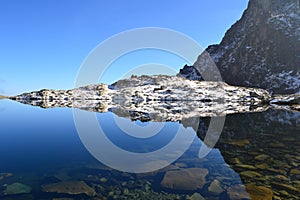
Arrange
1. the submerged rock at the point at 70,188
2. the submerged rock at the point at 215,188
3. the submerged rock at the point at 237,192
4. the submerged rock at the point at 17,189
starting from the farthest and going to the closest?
the submerged rock at the point at 215,188
the submerged rock at the point at 70,188
the submerged rock at the point at 17,189
the submerged rock at the point at 237,192

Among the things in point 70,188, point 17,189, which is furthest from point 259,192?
point 17,189

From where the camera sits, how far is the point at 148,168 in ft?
58.4

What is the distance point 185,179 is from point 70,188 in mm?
7034

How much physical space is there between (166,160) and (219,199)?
26.0ft

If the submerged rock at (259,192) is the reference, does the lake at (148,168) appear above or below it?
above

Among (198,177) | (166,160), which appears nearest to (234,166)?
(198,177)

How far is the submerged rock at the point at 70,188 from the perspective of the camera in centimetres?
1339

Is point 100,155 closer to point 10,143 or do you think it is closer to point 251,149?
point 10,143

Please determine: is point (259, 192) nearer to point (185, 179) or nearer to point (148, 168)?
point (185, 179)

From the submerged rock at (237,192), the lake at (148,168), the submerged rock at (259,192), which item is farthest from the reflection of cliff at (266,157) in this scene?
the submerged rock at (237,192)

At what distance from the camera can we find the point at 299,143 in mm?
26281

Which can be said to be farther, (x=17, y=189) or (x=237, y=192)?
(x=17, y=189)

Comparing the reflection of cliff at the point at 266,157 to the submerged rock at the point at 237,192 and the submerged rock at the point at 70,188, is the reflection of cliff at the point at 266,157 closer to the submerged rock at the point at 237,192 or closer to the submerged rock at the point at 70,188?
the submerged rock at the point at 237,192

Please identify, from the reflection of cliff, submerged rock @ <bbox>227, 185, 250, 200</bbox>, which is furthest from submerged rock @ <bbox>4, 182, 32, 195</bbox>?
the reflection of cliff
